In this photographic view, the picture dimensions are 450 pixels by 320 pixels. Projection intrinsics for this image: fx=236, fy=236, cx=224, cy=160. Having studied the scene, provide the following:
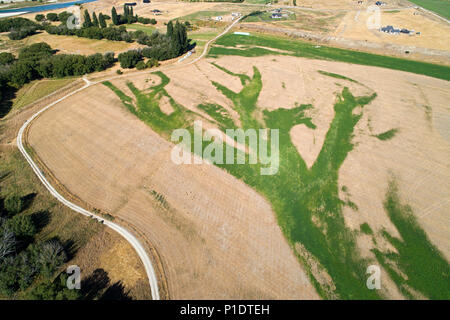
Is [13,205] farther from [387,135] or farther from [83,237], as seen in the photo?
[387,135]

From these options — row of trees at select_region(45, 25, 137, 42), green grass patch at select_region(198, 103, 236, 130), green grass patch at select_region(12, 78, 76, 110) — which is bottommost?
green grass patch at select_region(198, 103, 236, 130)

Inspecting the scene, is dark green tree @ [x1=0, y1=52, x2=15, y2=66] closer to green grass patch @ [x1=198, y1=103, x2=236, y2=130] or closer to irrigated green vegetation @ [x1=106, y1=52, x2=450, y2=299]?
irrigated green vegetation @ [x1=106, y1=52, x2=450, y2=299]

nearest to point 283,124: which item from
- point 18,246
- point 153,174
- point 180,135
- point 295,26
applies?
point 180,135

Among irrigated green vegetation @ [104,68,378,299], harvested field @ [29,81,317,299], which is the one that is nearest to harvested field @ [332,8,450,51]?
irrigated green vegetation @ [104,68,378,299]

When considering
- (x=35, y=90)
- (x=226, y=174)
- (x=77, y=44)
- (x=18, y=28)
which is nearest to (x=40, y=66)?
(x=35, y=90)

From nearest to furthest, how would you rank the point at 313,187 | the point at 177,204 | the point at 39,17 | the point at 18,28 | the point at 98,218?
1. the point at 98,218
2. the point at 177,204
3. the point at 313,187
4. the point at 18,28
5. the point at 39,17

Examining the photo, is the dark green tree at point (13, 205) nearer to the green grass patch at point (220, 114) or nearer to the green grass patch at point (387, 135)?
the green grass patch at point (220, 114)

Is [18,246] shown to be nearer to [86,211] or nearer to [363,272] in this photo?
[86,211]
